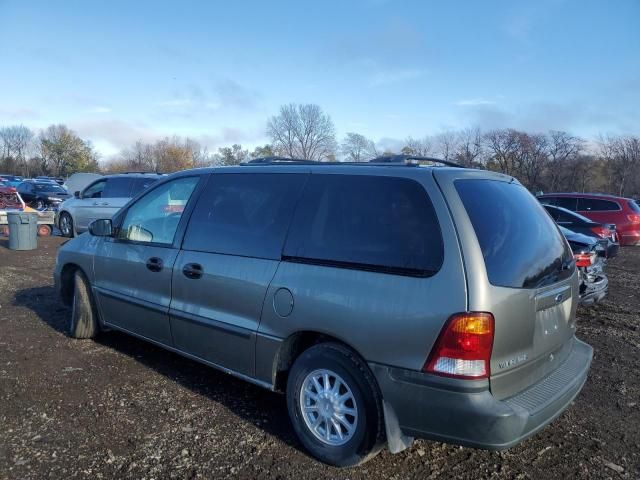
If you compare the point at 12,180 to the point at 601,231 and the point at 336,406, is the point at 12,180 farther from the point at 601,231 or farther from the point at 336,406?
the point at 336,406

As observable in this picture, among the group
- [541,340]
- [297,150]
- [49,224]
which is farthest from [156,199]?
[297,150]

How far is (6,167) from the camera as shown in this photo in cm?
7981

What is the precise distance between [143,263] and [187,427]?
1480mm

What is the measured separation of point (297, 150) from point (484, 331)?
61.8m

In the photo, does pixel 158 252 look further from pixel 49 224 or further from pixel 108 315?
pixel 49 224

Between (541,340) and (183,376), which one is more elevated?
(541,340)

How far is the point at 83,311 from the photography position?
4934mm

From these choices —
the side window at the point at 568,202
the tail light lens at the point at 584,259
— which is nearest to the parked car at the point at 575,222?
the side window at the point at 568,202

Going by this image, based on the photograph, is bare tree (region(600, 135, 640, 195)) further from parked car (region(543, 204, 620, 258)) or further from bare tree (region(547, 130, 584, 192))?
parked car (region(543, 204, 620, 258))

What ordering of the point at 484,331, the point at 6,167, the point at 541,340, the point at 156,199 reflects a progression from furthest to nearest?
the point at 6,167, the point at 156,199, the point at 541,340, the point at 484,331

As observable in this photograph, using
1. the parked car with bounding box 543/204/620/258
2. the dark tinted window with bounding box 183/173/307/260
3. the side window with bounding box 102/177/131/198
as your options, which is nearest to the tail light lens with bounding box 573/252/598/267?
the dark tinted window with bounding box 183/173/307/260

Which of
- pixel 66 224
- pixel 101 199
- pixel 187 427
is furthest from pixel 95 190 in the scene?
pixel 187 427

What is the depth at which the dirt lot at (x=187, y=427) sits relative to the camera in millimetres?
2904

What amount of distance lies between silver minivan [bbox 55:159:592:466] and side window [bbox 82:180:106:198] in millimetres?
11297
